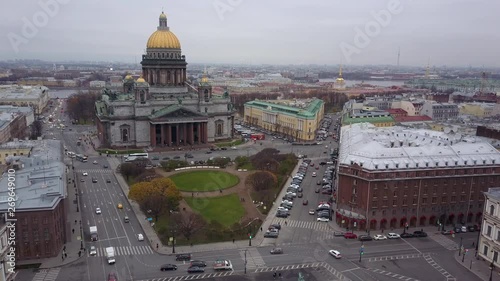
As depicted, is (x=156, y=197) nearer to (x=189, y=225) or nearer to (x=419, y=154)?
(x=189, y=225)

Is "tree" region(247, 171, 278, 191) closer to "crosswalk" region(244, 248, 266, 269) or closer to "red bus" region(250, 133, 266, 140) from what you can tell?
"crosswalk" region(244, 248, 266, 269)

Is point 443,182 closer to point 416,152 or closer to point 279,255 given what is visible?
point 416,152

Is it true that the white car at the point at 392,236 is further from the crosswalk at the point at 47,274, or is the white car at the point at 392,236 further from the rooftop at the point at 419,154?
the crosswalk at the point at 47,274

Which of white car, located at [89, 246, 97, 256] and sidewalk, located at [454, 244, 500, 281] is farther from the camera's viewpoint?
white car, located at [89, 246, 97, 256]

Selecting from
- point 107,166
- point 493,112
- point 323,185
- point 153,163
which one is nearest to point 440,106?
point 493,112

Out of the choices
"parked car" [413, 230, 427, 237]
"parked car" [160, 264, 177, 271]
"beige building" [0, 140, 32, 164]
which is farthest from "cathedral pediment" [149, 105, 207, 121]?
"parked car" [413, 230, 427, 237]

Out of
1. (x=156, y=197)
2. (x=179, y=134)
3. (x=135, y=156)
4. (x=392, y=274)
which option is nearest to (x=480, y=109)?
(x=179, y=134)

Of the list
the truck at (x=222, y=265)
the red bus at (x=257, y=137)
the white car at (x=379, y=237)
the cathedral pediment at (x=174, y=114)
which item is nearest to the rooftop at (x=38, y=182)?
the truck at (x=222, y=265)
